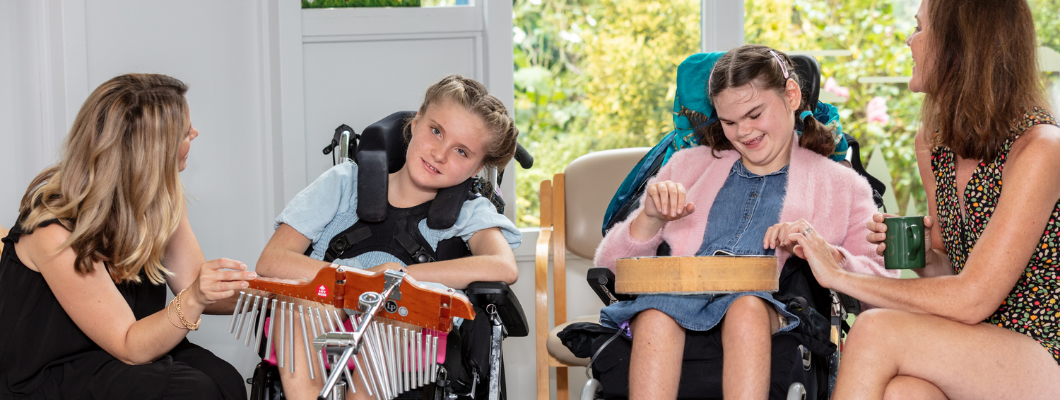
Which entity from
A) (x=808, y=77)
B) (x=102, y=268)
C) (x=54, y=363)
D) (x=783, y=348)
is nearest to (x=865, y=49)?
(x=808, y=77)

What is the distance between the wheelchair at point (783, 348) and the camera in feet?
5.48

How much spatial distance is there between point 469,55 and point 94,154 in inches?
64.2

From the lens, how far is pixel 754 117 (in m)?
2.03

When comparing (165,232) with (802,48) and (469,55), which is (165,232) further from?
(802,48)

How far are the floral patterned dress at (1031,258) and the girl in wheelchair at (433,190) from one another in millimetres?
1043

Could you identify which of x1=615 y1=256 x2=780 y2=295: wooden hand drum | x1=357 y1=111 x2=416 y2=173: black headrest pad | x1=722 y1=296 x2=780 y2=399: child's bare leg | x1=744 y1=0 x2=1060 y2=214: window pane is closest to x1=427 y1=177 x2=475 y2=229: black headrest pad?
x1=357 y1=111 x2=416 y2=173: black headrest pad

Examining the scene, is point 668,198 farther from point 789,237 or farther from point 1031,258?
point 1031,258

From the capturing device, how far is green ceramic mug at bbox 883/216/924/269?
152 centimetres

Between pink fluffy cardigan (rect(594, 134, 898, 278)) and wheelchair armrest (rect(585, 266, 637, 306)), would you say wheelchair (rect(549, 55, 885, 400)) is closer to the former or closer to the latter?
wheelchair armrest (rect(585, 266, 637, 306))

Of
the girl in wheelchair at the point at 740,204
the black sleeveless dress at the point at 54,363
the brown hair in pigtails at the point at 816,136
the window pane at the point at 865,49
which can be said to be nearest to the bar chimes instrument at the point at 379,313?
the black sleeveless dress at the point at 54,363

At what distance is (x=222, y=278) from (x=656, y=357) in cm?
89

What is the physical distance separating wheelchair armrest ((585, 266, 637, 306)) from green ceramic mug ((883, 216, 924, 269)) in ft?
2.04

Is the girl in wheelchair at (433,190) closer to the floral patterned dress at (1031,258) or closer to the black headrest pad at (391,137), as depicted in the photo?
the black headrest pad at (391,137)

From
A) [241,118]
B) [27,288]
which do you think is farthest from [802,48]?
[27,288]
